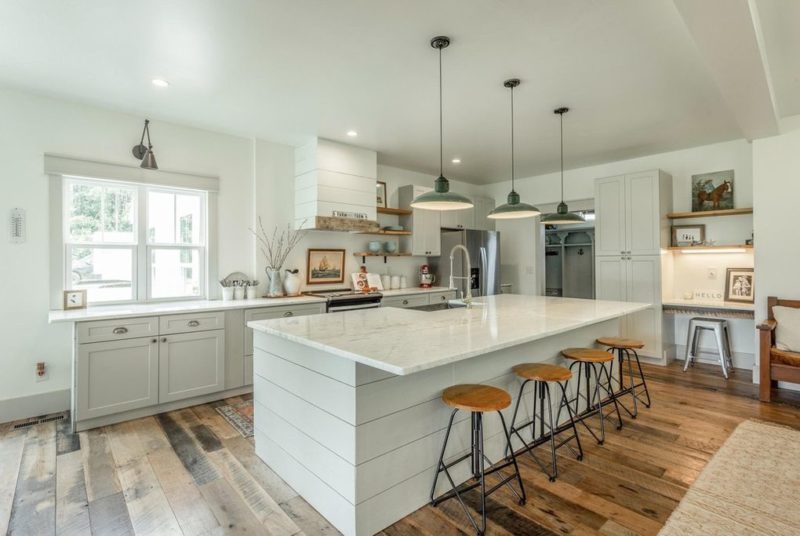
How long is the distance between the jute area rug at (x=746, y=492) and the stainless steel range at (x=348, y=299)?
10.7 ft

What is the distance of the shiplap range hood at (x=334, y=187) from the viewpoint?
437 cm

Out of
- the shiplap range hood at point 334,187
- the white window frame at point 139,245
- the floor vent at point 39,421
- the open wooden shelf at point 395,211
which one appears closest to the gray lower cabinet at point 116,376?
the floor vent at point 39,421

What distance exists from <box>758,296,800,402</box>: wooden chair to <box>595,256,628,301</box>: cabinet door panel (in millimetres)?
1561

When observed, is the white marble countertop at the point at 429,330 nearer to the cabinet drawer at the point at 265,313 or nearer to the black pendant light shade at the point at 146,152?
the cabinet drawer at the point at 265,313

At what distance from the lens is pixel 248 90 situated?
3.15m

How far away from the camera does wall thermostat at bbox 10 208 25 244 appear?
316 centimetres

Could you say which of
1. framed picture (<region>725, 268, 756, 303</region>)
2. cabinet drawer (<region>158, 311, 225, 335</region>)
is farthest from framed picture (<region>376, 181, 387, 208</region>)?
framed picture (<region>725, 268, 756, 303</region>)

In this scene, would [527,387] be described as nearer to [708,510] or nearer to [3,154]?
[708,510]

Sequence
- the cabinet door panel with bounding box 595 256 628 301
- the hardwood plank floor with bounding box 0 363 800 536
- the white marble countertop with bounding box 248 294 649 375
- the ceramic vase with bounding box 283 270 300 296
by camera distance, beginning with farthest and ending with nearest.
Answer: the cabinet door panel with bounding box 595 256 628 301 < the ceramic vase with bounding box 283 270 300 296 < the hardwood plank floor with bounding box 0 363 800 536 < the white marble countertop with bounding box 248 294 649 375

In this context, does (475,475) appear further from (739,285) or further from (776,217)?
(739,285)

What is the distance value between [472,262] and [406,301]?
1.39 metres

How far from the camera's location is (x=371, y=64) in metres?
2.74

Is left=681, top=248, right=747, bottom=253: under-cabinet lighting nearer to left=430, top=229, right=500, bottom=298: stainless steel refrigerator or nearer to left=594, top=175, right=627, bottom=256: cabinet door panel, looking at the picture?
left=594, top=175, right=627, bottom=256: cabinet door panel

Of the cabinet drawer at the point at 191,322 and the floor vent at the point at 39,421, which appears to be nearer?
the floor vent at the point at 39,421
